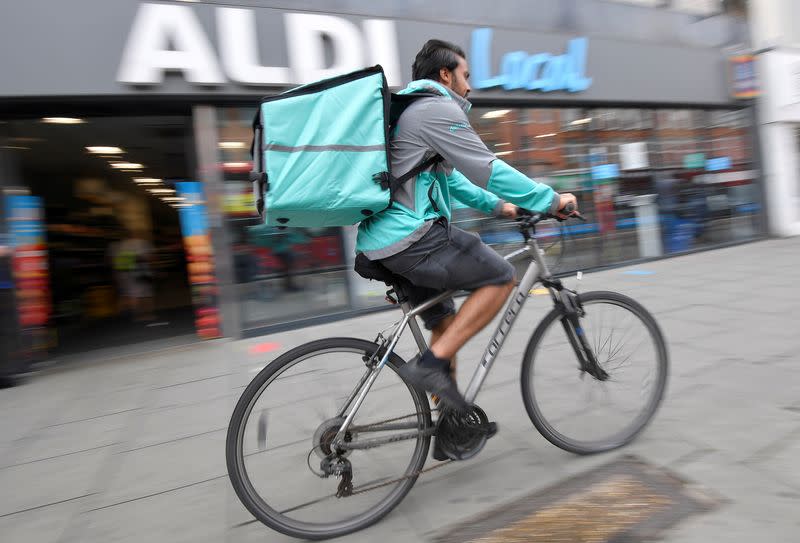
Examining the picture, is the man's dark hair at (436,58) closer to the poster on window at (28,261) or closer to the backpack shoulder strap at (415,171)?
the backpack shoulder strap at (415,171)

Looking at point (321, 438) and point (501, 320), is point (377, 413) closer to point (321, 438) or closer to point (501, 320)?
point (321, 438)

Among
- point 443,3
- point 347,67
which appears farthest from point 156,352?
point 443,3

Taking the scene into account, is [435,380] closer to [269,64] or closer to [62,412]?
[62,412]

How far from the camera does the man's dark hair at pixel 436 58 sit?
2.20 meters

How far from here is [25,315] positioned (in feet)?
18.9

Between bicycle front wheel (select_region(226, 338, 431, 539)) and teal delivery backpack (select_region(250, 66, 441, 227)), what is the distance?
55cm

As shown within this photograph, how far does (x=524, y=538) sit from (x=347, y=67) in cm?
615

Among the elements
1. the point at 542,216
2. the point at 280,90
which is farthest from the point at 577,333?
the point at 280,90

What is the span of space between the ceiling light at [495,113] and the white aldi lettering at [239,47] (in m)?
1.66

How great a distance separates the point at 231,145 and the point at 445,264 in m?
5.36

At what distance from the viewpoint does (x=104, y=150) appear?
1009 cm

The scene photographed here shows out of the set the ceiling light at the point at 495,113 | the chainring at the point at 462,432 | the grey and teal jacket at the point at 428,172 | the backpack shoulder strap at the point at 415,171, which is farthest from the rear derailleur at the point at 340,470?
the ceiling light at the point at 495,113

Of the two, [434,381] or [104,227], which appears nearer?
[434,381]

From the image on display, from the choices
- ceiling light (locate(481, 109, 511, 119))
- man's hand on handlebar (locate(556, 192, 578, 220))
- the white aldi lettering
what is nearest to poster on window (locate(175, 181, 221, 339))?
the white aldi lettering
